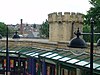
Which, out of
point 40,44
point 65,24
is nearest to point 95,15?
point 65,24

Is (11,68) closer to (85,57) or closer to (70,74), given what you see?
(70,74)

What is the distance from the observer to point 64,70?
68.7ft

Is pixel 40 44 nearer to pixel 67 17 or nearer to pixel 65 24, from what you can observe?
pixel 65 24

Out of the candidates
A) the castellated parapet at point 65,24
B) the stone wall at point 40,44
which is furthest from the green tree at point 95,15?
the stone wall at point 40,44

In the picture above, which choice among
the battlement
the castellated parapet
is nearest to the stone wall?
the castellated parapet

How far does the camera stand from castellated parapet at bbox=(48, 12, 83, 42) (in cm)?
3238

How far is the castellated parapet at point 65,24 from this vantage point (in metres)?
32.4

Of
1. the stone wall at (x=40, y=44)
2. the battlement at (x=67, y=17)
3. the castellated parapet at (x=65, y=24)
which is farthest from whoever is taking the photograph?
the castellated parapet at (x=65, y=24)

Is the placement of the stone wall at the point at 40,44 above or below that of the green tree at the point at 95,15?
below

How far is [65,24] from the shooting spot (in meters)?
32.6

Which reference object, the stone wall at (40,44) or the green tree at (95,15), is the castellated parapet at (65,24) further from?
the green tree at (95,15)

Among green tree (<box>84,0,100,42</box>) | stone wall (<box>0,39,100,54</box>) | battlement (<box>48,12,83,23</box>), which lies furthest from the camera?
green tree (<box>84,0,100,42</box>)

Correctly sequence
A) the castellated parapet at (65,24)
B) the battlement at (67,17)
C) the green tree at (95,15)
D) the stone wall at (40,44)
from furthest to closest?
the green tree at (95,15) → the castellated parapet at (65,24) → the battlement at (67,17) → the stone wall at (40,44)

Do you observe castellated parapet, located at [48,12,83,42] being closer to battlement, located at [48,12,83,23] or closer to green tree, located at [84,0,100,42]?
battlement, located at [48,12,83,23]
